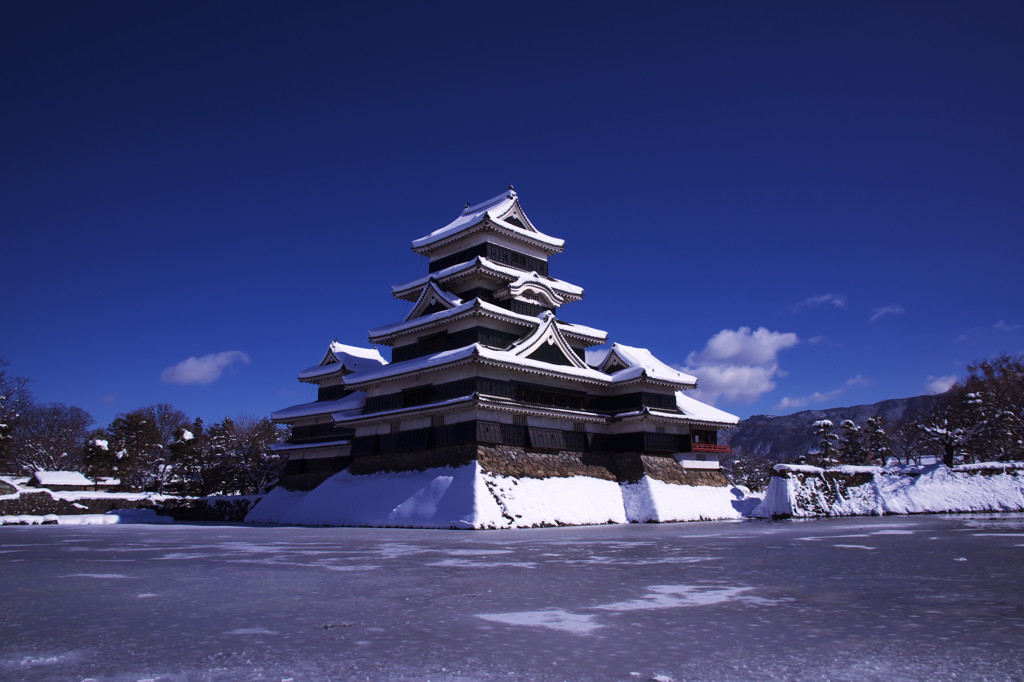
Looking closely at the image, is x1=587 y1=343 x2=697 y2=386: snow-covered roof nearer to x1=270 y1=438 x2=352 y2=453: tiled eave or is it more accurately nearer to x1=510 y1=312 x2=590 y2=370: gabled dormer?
x1=510 y1=312 x2=590 y2=370: gabled dormer

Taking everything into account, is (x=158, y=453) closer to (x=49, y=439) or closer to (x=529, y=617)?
(x=49, y=439)

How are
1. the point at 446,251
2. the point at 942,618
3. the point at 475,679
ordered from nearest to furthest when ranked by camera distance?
the point at 475,679
the point at 942,618
the point at 446,251

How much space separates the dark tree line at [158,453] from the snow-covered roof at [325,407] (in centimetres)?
1002

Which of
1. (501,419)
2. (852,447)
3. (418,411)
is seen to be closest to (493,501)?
(501,419)

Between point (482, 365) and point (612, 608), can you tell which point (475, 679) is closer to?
point (612, 608)

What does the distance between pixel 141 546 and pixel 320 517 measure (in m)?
17.4

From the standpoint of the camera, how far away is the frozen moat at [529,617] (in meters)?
5.17

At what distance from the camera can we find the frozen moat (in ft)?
17.0

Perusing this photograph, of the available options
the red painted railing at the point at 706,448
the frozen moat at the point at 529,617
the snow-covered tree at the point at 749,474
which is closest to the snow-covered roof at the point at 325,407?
the red painted railing at the point at 706,448

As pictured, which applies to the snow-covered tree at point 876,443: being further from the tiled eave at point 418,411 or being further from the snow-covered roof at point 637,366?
the tiled eave at point 418,411

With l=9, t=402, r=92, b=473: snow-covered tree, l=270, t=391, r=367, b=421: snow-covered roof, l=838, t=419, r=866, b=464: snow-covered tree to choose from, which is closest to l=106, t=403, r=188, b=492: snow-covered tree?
l=9, t=402, r=92, b=473: snow-covered tree

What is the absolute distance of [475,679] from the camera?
15.9 feet

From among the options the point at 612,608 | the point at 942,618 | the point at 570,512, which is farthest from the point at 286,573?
the point at 570,512

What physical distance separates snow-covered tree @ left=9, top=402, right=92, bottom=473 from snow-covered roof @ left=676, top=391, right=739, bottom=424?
65817mm
